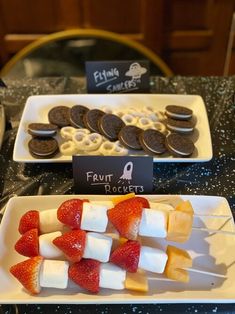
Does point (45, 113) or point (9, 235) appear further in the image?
point (45, 113)

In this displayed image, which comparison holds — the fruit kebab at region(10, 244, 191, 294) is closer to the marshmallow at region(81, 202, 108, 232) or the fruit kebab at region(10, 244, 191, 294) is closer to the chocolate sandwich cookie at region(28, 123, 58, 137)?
the marshmallow at region(81, 202, 108, 232)

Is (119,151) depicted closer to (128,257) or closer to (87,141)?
(87,141)

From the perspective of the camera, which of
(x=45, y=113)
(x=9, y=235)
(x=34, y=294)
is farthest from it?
(x=45, y=113)

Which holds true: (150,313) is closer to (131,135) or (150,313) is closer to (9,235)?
(9,235)

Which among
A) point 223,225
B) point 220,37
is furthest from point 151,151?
point 220,37

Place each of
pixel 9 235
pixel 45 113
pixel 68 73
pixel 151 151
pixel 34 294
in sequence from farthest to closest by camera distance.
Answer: pixel 68 73, pixel 45 113, pixel 151 151, pixel 9 235, pixel 34 294

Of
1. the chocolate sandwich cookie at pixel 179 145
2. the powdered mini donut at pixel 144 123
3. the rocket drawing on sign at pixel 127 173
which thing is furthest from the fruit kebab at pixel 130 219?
the powdered mini donut at pixel 144 123

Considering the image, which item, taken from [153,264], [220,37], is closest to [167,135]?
[153,264]

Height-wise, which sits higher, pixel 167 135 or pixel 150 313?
pixel 167 135
